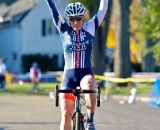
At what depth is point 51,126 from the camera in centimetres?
1476

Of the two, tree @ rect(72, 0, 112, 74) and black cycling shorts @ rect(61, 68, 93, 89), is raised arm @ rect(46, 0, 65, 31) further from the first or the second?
tree @ rect(72, 0, 112, 74)

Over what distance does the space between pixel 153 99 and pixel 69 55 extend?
17.2 meters

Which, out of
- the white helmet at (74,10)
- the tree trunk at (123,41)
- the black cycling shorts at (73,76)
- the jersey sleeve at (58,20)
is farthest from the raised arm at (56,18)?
the tree trunk at (123,41)

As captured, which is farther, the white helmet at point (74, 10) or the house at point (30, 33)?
the house at point (30, 33)

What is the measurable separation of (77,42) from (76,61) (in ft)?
0.93

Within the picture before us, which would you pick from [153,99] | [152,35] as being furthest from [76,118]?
[152,35]

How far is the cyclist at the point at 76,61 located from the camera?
8.44 meters

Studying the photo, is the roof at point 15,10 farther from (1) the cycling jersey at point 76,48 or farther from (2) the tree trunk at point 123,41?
(1) the cycling jersey at point 76,48

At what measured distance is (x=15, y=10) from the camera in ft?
207

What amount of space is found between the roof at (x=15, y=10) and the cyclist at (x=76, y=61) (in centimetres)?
5202

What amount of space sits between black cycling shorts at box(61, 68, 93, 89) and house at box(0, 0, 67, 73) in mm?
51482

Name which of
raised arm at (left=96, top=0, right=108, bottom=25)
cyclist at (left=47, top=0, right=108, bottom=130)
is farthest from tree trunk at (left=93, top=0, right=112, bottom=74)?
cyclist at (left=47, top=0, right=108, bottom=130)

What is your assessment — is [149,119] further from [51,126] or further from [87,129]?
[87,129]

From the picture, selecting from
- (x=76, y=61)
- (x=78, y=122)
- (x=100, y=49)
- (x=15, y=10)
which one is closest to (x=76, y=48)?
(x=76, y=61)
